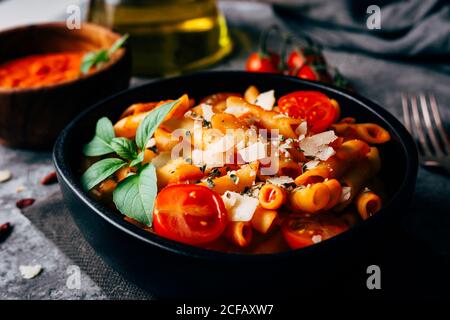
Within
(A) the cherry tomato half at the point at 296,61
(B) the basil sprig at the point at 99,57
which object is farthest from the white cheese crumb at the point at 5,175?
(A) the cherry tomato half at the point at 296,61

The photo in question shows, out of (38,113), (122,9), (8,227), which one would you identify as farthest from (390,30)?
(8,227)

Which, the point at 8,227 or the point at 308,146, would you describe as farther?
the point at 8,227

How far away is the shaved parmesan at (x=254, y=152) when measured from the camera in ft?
3.78

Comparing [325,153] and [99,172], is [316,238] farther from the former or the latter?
[99,172]

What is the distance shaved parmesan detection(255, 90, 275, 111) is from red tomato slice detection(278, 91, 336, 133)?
21 mm

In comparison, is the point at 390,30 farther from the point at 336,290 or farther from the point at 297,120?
the point at 336,290

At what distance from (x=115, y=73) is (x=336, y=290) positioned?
101 centimetres

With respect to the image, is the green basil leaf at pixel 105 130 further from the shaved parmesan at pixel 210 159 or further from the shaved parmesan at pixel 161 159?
the shaved parmesan at pixel 210 159

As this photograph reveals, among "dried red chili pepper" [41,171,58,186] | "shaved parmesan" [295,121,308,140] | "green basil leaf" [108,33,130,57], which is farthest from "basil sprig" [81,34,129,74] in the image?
"shaved parmesan" [295,121,308,140]

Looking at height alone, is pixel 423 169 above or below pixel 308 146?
below

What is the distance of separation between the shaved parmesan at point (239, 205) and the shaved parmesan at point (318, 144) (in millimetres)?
178

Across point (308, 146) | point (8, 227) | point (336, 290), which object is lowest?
point (8, 227)

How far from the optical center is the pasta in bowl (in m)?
1.05
